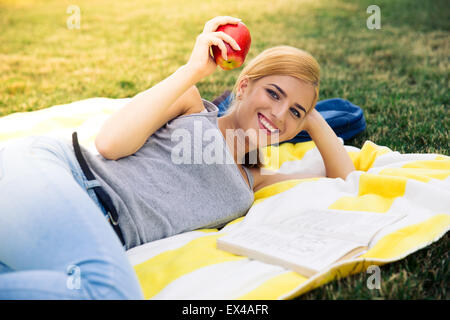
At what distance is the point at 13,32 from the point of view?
7.99m

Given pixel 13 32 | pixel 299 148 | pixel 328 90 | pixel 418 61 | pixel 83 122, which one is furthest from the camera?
pixel 13 32

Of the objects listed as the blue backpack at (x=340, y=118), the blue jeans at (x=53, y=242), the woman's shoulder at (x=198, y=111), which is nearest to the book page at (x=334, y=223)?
the woman's shoulder at (x=198, y=111)

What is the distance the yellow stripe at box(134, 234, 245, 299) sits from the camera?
5.56 feet

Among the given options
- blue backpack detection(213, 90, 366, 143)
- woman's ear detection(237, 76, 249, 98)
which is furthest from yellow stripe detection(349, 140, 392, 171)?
woman's ear detection(237, 76, 249, 98)

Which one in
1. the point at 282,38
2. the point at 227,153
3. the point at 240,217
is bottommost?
the point at 240,217

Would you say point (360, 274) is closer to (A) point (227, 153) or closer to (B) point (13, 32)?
(A) point (227, 153)

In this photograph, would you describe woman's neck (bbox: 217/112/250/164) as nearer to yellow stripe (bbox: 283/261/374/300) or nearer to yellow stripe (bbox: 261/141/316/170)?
yellow stripe (bbox: 261/141/316/170)

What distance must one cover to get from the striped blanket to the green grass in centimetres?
7

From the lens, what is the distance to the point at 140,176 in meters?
2.01

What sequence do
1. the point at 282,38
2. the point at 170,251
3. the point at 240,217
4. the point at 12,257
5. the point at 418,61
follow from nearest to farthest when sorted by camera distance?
1. the point at 12,257
2. the point at 170,251
3. the point at 240,217
4. the point at 418,61
5. the point at 282,38

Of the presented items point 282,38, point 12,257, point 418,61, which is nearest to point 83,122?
point 12,257

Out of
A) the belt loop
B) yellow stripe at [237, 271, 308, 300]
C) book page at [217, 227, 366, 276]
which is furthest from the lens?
the belt loop

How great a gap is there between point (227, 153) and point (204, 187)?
0.64ft

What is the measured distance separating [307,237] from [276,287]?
13.7 inches
